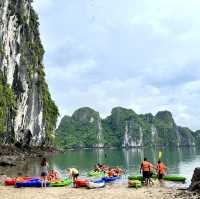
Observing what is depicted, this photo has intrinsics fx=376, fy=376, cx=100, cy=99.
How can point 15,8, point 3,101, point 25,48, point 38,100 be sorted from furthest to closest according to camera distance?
point 38,100
point 25,48
point 15,8
point 3,101

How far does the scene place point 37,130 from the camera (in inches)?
3312

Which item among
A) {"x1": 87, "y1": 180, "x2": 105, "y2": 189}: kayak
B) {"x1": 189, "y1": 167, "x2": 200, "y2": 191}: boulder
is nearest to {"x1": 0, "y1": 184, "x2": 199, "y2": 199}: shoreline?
{"x1": 87, "y1": 180, "x2": 105, "y2": 189}: kayak

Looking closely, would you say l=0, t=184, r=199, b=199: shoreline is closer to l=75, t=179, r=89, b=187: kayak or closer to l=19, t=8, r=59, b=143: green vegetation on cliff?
l=75, t=179, r=89, b=187: kayak

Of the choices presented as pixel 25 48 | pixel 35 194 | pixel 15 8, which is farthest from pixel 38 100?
pixel 35 194

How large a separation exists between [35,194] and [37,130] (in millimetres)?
66326

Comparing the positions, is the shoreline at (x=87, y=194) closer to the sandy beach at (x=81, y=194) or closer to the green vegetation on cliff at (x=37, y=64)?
the sandy beach at (x=81, y=194)

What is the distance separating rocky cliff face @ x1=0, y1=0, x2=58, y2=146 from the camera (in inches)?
2207

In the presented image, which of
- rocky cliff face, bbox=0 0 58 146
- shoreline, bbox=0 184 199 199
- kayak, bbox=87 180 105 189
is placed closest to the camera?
shoreline, bbox=0 184 199 199

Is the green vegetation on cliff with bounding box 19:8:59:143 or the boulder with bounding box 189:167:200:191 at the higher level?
the green vegetation on cliff with bounding box 19:8:59:143

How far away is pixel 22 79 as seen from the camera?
66.9m

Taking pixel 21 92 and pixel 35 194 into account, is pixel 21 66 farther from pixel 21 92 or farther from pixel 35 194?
pixel 35 194

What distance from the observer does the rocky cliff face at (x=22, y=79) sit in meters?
56.1

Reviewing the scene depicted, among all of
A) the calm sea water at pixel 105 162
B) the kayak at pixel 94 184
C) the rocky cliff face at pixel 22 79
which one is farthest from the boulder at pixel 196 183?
the rocky cliff face at pixel 22 79

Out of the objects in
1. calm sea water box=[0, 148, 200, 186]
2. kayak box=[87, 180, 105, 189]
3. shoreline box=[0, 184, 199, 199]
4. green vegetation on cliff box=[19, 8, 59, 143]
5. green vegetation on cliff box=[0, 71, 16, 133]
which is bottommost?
shoreline box=[0, 184, 199, 199]
